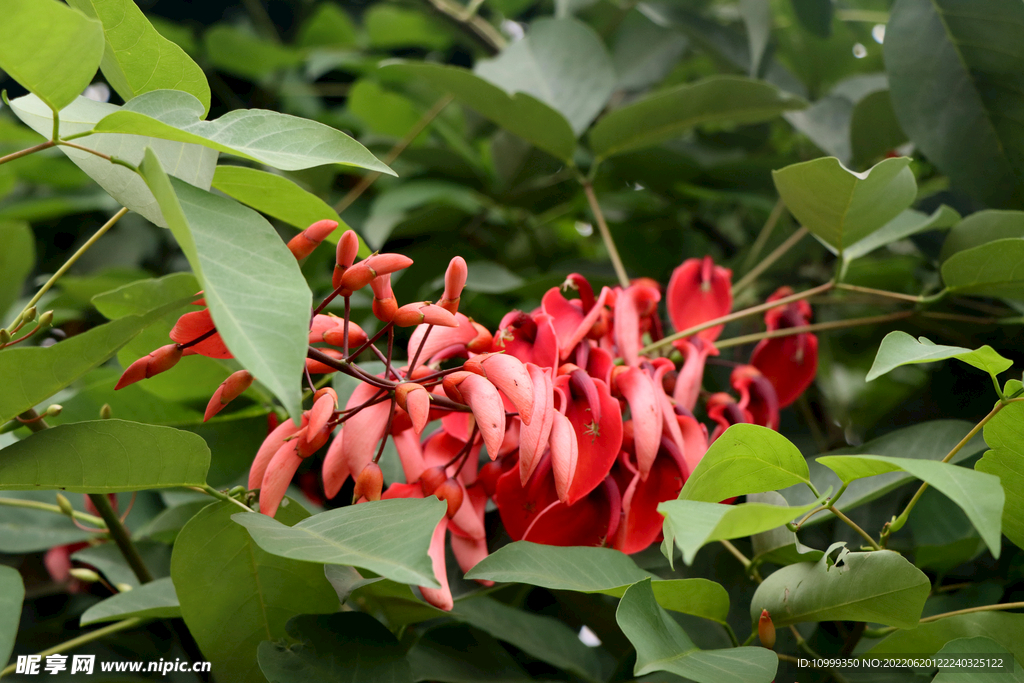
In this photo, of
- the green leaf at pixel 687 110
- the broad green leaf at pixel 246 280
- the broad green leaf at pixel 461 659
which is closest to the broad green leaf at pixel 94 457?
the broad green leaf at pixel 246 280

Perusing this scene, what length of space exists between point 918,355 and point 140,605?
2.02 feet

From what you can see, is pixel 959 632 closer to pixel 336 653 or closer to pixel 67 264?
pixel 336 653

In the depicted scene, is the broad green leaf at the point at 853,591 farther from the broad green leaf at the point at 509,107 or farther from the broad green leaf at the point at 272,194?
the broad green leaf at the point at 509,107

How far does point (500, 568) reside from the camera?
1.56 ft

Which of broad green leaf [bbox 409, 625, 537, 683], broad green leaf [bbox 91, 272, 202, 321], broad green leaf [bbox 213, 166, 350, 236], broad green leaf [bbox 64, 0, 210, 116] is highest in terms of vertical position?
broad green leaf [bbox 64, 0, 210, 116]

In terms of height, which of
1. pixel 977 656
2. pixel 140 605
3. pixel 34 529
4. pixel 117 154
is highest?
pixel 117 154

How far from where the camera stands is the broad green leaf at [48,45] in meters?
0.39

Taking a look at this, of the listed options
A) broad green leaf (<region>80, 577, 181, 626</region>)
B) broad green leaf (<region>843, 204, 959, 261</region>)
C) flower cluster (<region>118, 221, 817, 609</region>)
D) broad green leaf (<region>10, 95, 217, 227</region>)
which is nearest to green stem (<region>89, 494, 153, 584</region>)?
broad green leaf (<region>80, 577, 181, 626</region>)

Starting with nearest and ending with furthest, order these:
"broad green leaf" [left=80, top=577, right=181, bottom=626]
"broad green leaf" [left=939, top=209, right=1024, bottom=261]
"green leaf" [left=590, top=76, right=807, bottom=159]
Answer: "broad green leaf" [left=80, top=577, right=181, bottom=626]
"broad green leaf" [left=939, top=209, right=1024, bottom=261]
"green leaf" [left=590, top=76, right=807, bottom=159]

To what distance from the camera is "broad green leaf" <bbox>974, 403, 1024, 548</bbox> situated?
0.47 metres

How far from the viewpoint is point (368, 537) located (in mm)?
411

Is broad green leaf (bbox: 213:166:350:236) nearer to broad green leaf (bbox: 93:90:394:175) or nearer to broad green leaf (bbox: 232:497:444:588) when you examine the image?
broad green leaf (bbox: 93:90:394:175)

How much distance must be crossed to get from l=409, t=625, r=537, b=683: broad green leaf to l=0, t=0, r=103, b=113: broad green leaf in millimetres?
498

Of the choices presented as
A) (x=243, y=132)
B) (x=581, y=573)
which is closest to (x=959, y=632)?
(x=581, y=573)
